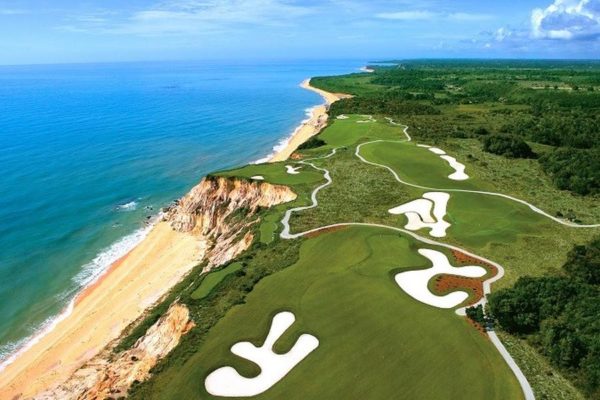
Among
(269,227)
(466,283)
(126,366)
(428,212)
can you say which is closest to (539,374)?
(466,283)

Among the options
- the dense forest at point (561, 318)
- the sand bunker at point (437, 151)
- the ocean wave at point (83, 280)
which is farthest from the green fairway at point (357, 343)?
the sand bunker at point (437, 151)

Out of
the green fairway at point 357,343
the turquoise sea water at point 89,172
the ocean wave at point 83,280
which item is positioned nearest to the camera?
the green fairway at point 357,343

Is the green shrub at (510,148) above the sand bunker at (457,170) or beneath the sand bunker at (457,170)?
above

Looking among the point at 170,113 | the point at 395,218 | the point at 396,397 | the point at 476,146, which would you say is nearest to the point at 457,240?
the point at 395,218

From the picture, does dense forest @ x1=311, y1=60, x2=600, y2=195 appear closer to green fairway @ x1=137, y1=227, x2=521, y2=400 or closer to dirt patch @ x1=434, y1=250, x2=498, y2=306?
dirt patch @ x1=434, y1=250, x2=498, y2=306

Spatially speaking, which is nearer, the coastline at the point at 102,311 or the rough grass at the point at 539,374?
the rough grass at the point at 539,374

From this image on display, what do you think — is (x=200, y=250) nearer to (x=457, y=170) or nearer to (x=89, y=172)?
(x=457, y=170)

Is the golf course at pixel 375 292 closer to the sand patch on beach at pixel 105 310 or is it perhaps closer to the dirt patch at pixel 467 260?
the dirt patch at pixel 467 260
